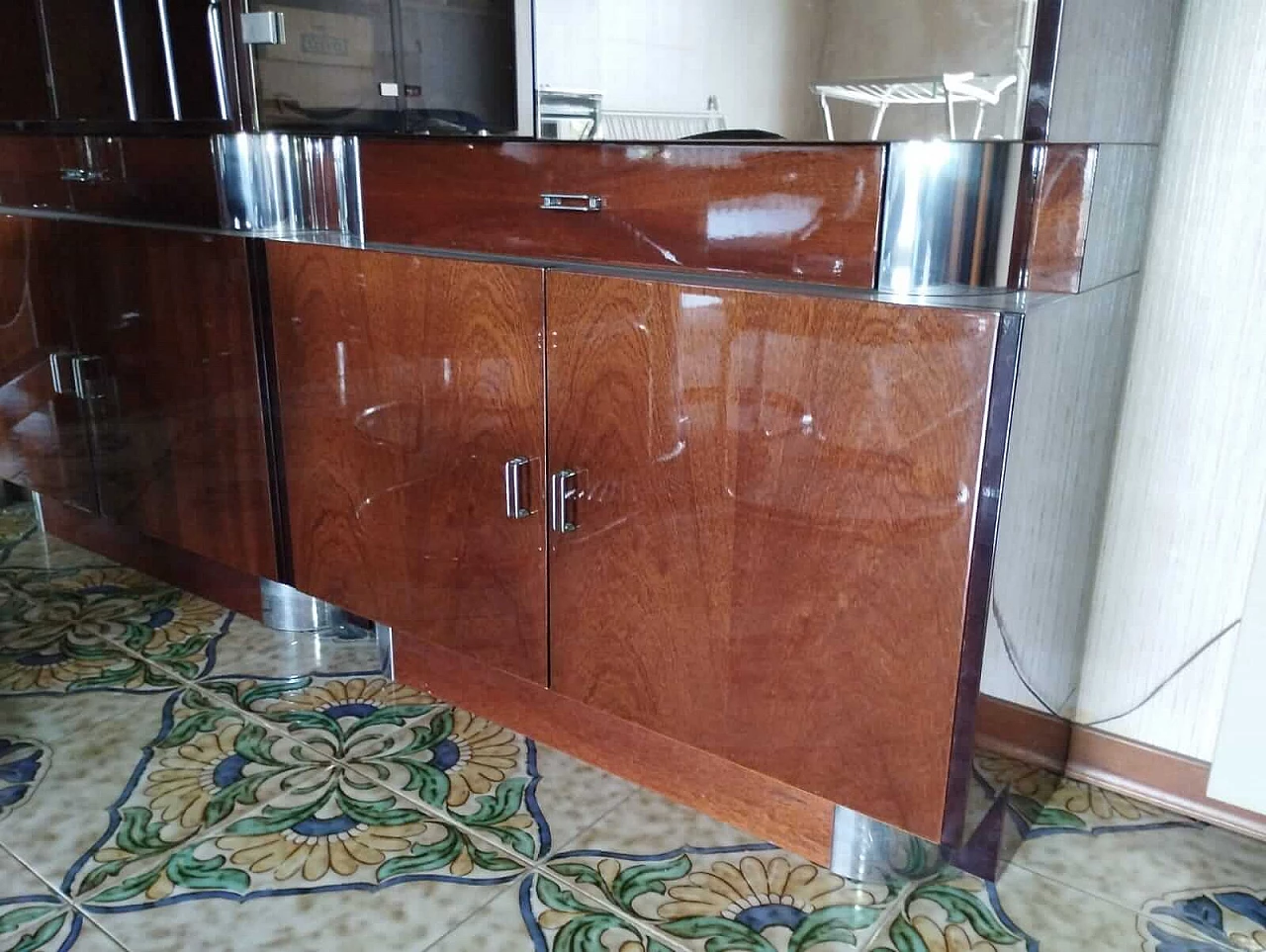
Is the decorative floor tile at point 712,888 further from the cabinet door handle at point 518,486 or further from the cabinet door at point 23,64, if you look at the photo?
the cabinet door at point 23,64

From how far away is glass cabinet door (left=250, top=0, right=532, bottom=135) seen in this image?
1.08 meters

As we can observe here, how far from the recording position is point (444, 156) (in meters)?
1.12

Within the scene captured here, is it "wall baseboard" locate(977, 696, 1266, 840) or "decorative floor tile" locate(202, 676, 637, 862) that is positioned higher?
"wall baseboard" locate(977, 696, 1266, 840)

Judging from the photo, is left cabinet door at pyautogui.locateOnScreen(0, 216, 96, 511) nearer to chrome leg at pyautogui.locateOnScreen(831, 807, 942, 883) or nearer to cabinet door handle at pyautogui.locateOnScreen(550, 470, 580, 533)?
cabinet door handle at pyautogui.locateOnScreen(550, 470, 580, 533)

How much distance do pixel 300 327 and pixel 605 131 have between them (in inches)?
18.6

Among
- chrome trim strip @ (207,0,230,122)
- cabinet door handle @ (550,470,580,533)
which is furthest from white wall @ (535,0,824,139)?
chrome trim strip @ (207,0,230,122)

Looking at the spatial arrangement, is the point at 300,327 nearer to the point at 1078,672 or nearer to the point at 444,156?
the point at 444,156

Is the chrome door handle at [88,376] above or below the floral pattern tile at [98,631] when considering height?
above

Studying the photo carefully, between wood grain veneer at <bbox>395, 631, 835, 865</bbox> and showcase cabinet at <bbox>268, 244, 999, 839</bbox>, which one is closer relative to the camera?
showcase cabinet at <bbox>268, 244, 999, 839</bbox>

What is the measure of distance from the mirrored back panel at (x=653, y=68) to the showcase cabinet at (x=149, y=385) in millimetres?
256

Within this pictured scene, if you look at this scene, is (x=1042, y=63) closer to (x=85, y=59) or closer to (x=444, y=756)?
(x=444, y=756)

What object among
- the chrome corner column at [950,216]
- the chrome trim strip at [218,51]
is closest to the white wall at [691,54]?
the chrome corner column at [950,216]

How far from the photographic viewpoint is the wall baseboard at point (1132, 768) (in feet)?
3.62

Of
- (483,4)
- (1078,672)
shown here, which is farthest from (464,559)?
(1078,672)
